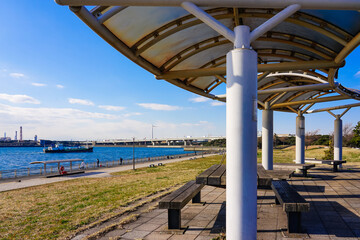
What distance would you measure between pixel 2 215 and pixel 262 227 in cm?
747

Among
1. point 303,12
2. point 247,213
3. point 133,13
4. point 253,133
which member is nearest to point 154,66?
point 133,13

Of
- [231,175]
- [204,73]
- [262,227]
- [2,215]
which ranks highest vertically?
[204,73]

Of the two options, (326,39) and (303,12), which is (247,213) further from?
(326,39)

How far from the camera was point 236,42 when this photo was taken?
420 cm

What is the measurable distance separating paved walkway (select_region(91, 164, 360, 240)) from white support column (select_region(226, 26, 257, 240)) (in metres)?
1.24

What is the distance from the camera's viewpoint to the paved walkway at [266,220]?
17.1 feet

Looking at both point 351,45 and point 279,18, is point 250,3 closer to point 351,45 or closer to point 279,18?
point 279,18

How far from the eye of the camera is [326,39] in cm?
742

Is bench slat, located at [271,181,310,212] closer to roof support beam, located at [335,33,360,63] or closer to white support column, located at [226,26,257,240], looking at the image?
white support column, located at [226,26,257,240]

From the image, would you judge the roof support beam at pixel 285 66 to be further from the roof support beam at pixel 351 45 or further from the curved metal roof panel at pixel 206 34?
the roof support beam at pixel 351 45

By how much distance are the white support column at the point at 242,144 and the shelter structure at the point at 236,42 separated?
0.01 metres

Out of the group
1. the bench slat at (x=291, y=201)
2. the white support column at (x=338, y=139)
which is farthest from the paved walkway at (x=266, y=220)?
the white support column at (x=338, y=139)

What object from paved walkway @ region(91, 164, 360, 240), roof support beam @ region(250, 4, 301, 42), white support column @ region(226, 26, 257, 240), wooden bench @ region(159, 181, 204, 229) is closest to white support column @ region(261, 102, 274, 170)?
paved walkway @ region(91, 164, 360, 240)

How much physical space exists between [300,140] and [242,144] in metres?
14.6
